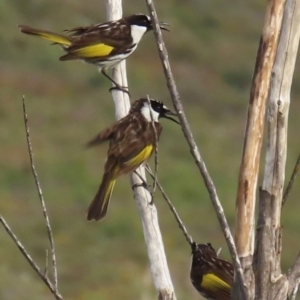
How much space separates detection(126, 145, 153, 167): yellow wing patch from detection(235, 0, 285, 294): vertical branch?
1.93 metres

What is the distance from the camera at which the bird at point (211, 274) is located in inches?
193

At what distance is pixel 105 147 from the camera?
23.8 metres

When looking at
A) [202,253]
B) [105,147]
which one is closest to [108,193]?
[202,253]

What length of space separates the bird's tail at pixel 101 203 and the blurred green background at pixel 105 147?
28.6 ft

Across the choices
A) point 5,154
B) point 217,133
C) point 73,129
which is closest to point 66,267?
point 5,154

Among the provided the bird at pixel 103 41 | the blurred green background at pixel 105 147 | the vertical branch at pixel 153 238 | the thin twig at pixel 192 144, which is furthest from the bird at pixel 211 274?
the blurred green background at pixel 105 147

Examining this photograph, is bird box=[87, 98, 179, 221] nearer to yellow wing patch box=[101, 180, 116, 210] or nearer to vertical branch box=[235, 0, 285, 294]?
yellow wing patch box=[101, 180, 116, 210]

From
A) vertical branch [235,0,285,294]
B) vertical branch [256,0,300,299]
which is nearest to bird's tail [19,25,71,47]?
vertical branch [235,0,285,294]

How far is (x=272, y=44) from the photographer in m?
3.27

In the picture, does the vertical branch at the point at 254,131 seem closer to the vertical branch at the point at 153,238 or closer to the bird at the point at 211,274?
the vertical branch at the point at 153,238

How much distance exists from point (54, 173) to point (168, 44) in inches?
533

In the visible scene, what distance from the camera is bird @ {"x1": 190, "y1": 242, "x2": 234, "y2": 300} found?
16.1 feet

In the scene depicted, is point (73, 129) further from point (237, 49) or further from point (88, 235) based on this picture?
point (237, 49)

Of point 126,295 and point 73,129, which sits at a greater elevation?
point 126,295
